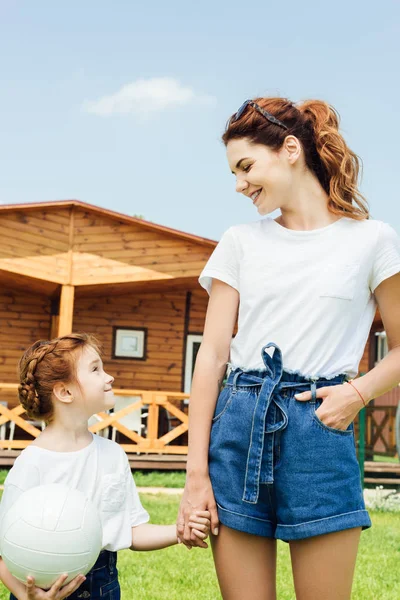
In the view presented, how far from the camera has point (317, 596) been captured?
2160 mm

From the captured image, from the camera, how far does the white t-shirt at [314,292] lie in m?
2.25

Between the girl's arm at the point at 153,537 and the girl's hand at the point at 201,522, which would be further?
the girl's arm at the point at 153,537

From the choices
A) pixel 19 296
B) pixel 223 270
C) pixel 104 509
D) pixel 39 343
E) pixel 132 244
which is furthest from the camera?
pixel 19 296

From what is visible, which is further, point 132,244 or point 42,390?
point 132,244

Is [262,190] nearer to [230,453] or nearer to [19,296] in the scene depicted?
[230,453]

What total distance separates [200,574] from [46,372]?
3340 millimetres

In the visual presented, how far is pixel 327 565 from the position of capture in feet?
7.05

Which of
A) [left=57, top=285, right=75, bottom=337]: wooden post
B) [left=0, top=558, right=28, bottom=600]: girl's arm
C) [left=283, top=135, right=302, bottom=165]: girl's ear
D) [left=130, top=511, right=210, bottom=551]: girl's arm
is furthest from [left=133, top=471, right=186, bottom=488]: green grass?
[left=283, top=135, right=302, bottom=165]: girl's ear

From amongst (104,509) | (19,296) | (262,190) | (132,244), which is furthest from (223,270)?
(19,296)

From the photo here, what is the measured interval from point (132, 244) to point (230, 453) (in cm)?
1117

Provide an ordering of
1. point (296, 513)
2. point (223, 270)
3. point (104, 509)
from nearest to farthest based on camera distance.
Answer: point (296, 513)
point (223, 270)
point (104, 509)

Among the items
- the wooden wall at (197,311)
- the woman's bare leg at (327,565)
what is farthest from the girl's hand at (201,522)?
the wooden wall at (197,311)

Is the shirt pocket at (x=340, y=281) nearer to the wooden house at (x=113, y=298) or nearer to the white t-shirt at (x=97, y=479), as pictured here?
the white t-shirt at (x=97, y=479)

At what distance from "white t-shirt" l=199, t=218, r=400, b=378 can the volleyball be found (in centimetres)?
68
